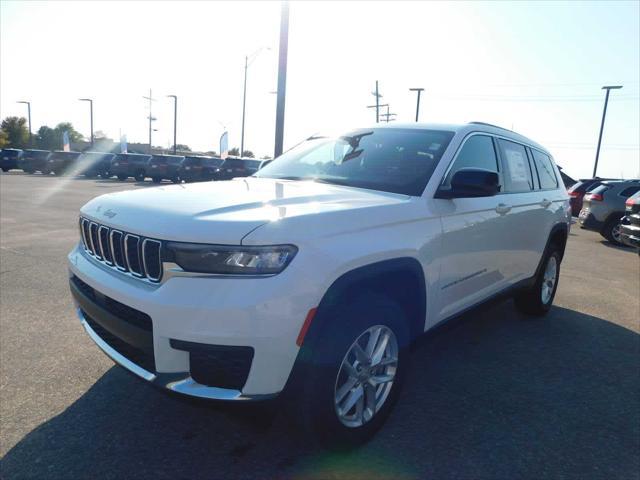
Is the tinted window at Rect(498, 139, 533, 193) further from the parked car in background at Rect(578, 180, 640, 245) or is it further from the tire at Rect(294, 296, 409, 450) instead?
the parked car in background at Rect(578, 180, 640, 245)

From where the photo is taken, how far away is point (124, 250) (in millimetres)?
2416

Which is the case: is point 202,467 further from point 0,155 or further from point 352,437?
point 0,155

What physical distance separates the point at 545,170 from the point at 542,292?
1.29 metres

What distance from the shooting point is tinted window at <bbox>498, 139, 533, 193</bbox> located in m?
4.11

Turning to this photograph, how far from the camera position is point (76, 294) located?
2824 mm

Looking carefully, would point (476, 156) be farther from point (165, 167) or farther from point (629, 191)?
point (165, 167)

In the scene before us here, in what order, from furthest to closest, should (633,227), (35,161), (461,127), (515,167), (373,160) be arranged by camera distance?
1. (35,161)
2. (633,227)
3. (515,167)
4. (461,127)
5. (373,160)

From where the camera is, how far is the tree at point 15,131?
67.4 meters

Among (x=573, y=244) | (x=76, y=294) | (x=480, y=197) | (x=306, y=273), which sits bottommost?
(x=573, y=244)

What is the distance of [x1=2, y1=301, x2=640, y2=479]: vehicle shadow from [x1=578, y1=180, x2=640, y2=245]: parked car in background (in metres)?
9.09

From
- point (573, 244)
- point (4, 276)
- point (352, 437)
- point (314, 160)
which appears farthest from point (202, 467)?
point (573, 244)

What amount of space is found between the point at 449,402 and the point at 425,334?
55 cm

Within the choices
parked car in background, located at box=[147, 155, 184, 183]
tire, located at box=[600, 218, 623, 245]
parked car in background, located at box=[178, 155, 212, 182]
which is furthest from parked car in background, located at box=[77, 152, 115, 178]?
tire, located at box=[600, 218, 623, 245]

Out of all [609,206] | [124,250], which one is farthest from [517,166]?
[609,206]
